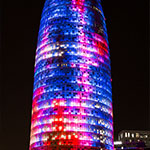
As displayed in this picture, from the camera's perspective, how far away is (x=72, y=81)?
14688 cm

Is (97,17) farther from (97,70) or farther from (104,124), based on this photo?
(104,124)

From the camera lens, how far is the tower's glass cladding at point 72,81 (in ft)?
458

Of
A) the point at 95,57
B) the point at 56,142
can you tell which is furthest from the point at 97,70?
the point at 56,142

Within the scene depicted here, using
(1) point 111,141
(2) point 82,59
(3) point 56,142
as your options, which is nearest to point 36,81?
(2) point 82,59

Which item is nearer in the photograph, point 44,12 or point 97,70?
point 97,70

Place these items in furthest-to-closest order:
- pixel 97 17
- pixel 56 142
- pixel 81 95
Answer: pixel 97 17
pixel 81 95
pixel 56 142

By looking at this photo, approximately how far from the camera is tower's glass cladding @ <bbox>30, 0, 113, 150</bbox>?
13975 centimetres

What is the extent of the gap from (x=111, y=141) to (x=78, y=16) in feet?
218

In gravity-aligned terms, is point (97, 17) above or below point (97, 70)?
above

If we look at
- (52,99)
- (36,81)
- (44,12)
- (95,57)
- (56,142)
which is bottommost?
(56,142)

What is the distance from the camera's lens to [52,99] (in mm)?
145625

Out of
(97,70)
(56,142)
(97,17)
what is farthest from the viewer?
(97,17)

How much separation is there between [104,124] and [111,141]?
9.85m

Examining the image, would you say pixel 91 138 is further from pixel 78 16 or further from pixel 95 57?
pixel 78 16
